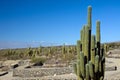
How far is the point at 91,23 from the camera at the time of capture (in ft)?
40.2

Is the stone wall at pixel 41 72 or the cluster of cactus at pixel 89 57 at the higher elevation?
the cluster of cactus at pixel 89 57

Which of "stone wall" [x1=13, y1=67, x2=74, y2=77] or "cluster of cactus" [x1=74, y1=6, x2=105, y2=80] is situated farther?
"stone wall" [x1=13, y1=67, x2=74, y2=77]

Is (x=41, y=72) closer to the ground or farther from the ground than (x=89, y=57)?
closer to the ground

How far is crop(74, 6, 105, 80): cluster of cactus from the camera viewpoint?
11.8m

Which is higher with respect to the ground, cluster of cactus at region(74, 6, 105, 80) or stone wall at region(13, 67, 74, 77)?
cluster of cactus at region(74, 6, 105, 80)

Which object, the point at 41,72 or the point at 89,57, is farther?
the point at 41,72

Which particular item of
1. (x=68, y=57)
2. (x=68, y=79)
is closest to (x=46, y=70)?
(x=68, y=79)

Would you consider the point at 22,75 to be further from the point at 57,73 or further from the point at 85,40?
the point at 85,40

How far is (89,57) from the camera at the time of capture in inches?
488

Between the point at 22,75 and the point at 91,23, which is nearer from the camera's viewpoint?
the point at 91,23

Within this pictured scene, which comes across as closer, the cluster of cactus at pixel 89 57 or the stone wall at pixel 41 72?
the cluster of cactus at pixel 89 57

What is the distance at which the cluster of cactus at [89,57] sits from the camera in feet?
38.8

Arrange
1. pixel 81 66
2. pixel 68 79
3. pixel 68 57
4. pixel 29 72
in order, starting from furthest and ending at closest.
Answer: pixel 68 57, pixel 29 72, pixel 68 79, pixel 81 66

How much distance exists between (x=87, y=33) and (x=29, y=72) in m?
11.9
